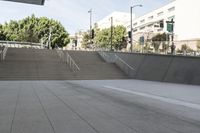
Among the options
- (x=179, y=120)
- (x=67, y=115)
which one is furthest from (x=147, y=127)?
(x=67, y=115)

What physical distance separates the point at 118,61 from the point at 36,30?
45464mm

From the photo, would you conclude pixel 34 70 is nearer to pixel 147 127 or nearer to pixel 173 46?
pixel 173 46

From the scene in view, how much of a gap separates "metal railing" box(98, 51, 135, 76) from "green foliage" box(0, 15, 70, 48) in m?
37.5

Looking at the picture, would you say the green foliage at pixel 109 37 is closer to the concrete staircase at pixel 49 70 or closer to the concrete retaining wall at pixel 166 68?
the concrete staircase at pixel 49 70

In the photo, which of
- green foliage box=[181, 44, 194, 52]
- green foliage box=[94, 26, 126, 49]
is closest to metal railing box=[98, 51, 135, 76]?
green foliage box=[181, 44, 194, 52]

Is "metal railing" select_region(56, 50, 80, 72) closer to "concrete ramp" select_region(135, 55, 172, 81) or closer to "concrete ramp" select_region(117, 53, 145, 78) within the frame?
"concrete ramp" select_region(117, 53, 145, 78)

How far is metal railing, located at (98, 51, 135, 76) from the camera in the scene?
28822mm

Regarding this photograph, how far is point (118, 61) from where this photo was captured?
1248 inches

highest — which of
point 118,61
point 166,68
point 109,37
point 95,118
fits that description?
point 109,37

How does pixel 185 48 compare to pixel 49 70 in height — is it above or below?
above

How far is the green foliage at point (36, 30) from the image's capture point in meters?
72.3

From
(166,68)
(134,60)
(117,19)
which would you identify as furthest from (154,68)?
(117,19)

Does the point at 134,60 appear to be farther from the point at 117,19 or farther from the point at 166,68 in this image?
the point at 117,19

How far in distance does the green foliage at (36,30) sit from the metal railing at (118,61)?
3751cm
